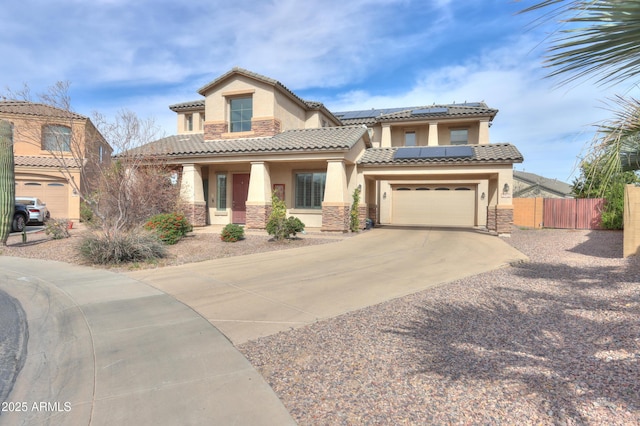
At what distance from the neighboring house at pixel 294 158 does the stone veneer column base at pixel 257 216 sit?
5 cm

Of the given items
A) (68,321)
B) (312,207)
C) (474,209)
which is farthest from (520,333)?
(474,209)

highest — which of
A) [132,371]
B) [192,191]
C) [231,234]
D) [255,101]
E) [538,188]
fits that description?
[255,101]

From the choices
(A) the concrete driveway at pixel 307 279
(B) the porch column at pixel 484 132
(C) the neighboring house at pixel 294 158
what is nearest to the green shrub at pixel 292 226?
(A) the concrete driveway at pixel 307 279

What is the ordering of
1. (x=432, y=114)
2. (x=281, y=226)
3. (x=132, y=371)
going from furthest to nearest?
(x=432, y=114)
(x=281, y=226)
(x=132, y=371)

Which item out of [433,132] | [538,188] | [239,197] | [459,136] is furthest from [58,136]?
[538,188]

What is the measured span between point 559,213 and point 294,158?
54.4ft

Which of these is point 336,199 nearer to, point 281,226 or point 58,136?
point 281,226

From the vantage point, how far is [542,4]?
215 centimetres

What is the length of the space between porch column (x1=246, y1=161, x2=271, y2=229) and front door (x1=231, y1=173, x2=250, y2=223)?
224 cm

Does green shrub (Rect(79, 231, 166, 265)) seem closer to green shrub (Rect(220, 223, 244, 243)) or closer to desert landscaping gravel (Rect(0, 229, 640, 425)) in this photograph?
green shrub (Rect(220, 223, 244, 243))

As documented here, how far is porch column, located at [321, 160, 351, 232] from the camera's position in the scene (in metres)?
15.6

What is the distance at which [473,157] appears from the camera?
16141 mm

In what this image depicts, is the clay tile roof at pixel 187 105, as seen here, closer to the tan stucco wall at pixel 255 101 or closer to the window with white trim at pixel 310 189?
the tan stucco wall at pixel 255 101

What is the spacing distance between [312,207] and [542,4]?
52.9ft
